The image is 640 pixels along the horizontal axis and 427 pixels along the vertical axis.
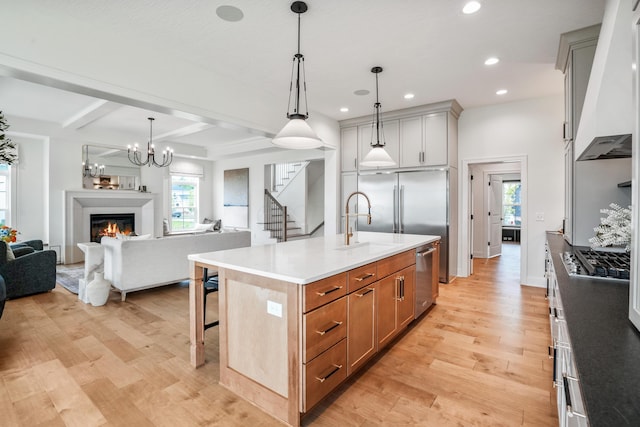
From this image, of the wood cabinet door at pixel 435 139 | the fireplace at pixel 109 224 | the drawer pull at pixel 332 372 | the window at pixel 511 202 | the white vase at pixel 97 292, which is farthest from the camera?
the window at pixel 511 202

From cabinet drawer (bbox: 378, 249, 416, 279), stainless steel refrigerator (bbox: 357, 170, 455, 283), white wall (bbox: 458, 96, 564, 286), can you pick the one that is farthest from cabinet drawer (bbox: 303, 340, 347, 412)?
white wall (bbox: 458, 96, 564, 286)

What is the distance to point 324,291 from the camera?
1840 mm

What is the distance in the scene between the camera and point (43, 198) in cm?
651

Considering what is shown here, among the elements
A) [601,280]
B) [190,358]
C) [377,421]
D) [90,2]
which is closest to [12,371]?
[190,358]

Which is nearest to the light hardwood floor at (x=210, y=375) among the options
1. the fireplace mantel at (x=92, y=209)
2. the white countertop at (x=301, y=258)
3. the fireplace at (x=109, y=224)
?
the white countertop at (x=301, y=258)

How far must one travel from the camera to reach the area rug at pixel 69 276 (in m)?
4.69

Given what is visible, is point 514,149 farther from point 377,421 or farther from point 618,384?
point 618,384

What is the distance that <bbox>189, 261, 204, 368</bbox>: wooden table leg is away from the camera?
234 cm

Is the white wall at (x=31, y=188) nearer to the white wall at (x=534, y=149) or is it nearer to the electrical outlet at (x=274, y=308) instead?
the electrical outlet at (x=274, y=308)

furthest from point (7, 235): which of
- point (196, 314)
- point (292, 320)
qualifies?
point (292, 320)

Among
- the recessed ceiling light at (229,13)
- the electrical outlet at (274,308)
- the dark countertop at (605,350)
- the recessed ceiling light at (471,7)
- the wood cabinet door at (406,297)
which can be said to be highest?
the recessed ceiling light at (229,13)

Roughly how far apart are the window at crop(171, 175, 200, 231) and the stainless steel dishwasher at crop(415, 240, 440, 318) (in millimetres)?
7663

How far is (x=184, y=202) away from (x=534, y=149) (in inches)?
342

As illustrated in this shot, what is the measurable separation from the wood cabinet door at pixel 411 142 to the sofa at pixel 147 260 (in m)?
3.42
